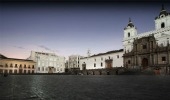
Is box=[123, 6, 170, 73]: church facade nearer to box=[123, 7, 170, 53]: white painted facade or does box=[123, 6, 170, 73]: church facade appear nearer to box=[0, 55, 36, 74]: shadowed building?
box=[123, 7, 170, 53]: white painted facade

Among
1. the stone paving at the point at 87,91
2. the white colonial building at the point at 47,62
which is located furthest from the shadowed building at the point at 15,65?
the stone paving at the point at 87,91

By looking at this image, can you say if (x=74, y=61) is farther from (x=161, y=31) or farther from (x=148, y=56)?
(x=161, y=31)

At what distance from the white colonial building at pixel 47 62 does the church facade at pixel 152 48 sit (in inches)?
1565

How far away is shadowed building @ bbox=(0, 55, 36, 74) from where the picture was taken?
2515 inches

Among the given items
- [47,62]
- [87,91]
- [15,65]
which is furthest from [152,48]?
[15,65]

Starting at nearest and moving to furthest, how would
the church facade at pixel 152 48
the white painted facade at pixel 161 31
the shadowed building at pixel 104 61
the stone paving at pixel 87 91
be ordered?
the stone paving at pixel 87 91 → the church facade at pixel 152 48 → the white painted facade at pixel 161 31 → the shadowed building at pixel 104 61

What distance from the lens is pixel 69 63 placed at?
93.9 m

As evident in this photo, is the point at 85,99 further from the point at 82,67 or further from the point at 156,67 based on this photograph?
the point at 82,67

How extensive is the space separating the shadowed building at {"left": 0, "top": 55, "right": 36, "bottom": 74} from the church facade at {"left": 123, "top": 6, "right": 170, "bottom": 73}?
41.0m

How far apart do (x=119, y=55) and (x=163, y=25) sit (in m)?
17.1

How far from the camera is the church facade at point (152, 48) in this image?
135 ft

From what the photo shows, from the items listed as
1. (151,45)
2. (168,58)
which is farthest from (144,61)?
(168,58)

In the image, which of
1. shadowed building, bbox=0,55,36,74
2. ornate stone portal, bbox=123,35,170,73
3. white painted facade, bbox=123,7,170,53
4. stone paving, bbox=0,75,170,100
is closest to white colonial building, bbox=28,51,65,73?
shadowed building, bbox=0,55,36,74

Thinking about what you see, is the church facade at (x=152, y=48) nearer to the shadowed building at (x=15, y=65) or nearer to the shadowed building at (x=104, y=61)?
the shadowed building at (x=104, y=61)
